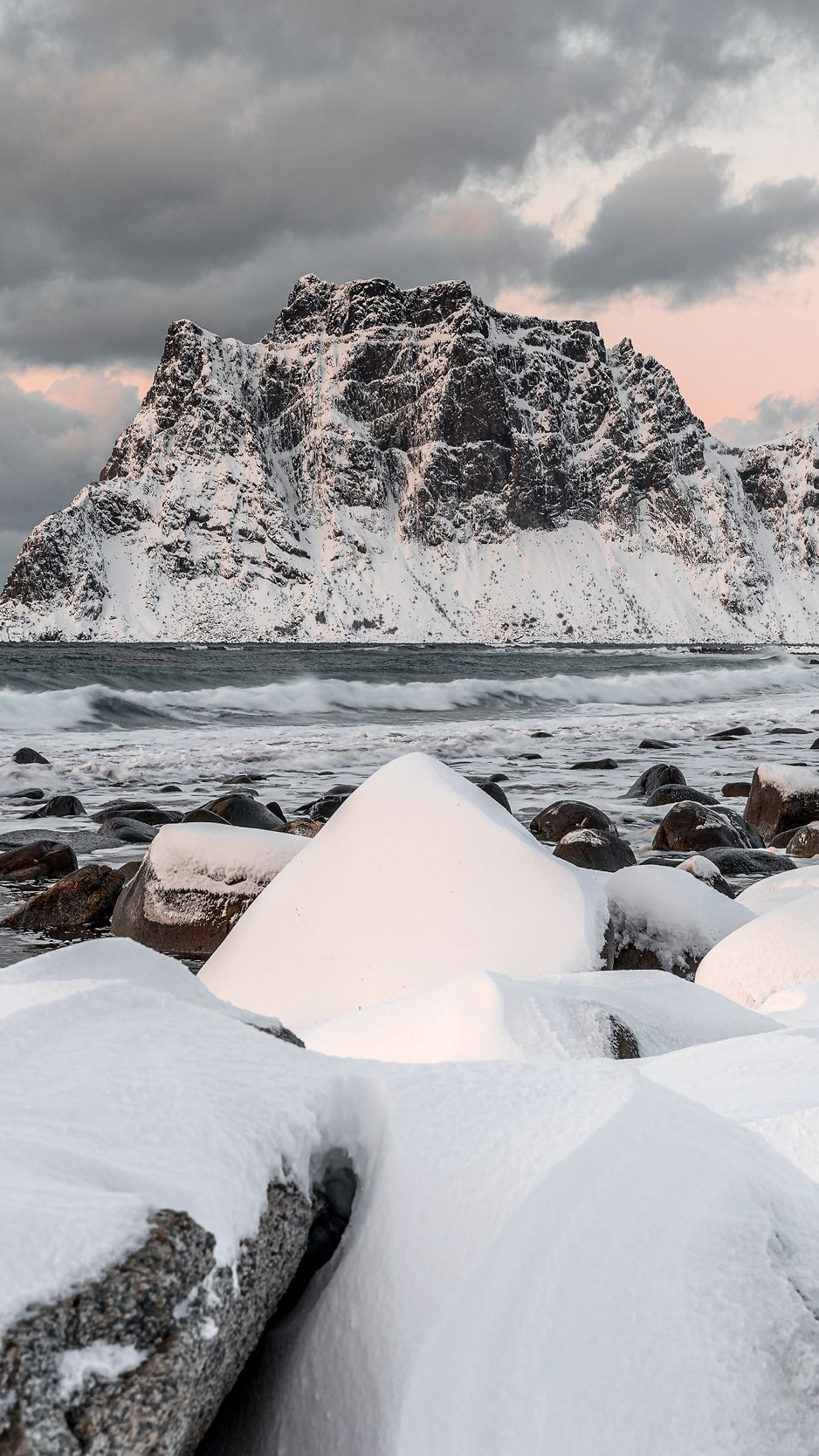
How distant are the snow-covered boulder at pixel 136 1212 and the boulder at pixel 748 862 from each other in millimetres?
5512

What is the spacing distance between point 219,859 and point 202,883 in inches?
5.6

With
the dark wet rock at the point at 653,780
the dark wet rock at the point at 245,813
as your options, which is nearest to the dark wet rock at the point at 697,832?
the dark wet rock at the point at 653,780

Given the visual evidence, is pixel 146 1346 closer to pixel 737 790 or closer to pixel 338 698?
pixel 737 790

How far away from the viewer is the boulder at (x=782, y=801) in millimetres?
8055

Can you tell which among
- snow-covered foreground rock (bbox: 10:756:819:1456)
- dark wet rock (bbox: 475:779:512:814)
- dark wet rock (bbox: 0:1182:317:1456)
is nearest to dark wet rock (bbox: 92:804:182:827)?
dark wet rock (bbox: 475:779:512:814)

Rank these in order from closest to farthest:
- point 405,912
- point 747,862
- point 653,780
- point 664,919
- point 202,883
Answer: point 405,912 → point 664,919 → point 202,883 → point 747,862 → point 653,780

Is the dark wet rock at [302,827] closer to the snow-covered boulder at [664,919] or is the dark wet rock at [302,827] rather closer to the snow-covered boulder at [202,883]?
the snow-covered boulder at [202,883]

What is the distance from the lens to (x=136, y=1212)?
2.99ft

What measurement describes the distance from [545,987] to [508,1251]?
4.14ft

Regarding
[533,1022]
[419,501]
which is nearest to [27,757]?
[533,1022]

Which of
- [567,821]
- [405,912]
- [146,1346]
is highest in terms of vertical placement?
[146,1346]

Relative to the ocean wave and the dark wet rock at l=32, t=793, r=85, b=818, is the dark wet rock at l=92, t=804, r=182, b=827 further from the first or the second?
the ocean wave

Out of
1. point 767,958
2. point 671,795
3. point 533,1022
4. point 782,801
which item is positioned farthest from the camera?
point 671,795

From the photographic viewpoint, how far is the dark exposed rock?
12.1 meters
